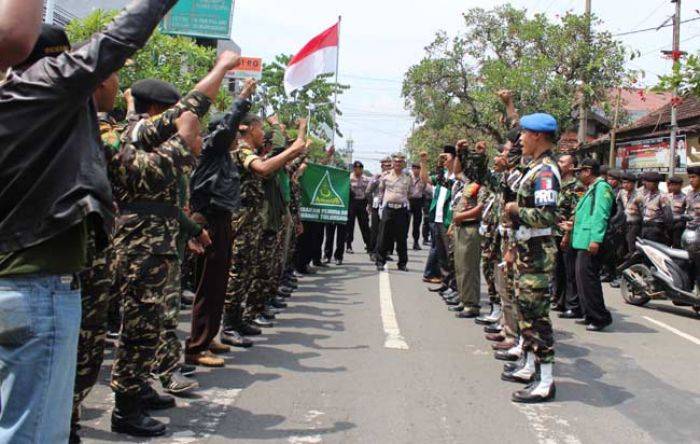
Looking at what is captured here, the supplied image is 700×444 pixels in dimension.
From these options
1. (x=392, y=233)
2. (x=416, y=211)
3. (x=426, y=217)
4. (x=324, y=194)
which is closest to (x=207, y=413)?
(x=324, y=194)

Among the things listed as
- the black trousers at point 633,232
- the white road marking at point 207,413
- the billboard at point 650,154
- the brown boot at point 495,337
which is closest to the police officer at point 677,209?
the black trousers at point 633,232

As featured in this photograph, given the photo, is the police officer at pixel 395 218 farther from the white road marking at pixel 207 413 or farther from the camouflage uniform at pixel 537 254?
the white road marking at pixel 207 413

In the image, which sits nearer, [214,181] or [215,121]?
[214,181]

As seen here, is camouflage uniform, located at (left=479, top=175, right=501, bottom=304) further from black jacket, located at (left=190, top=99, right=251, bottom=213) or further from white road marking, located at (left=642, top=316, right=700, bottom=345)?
black jacket, located at (left=190, top=99, right=251, bottom=213)

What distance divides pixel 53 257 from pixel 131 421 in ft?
7.27

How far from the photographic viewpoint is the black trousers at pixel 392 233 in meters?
12.8

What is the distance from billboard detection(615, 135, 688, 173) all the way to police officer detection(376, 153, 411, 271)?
13367 millimetres

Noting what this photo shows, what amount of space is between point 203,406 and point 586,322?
17.1 feet

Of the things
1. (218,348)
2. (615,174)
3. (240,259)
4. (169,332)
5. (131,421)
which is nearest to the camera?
(131,421)

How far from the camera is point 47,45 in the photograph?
236 cm

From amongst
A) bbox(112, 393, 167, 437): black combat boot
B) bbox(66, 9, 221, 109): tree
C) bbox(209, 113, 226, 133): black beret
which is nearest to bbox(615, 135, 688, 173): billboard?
bbox(66, 9, 221, 109): tree

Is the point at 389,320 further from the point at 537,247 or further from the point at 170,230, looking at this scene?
the point at 170,230

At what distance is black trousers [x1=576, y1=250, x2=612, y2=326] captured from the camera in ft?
26.2

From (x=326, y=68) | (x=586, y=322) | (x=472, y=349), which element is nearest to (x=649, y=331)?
(x=586, y=322)
